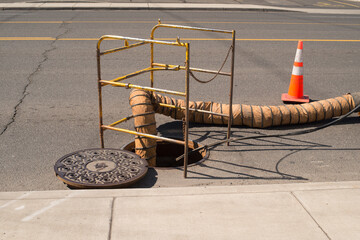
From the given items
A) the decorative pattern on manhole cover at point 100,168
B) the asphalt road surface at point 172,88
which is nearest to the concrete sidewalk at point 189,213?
the decorative pattern on manhole cover at point 100,168

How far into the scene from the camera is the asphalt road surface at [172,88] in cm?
508

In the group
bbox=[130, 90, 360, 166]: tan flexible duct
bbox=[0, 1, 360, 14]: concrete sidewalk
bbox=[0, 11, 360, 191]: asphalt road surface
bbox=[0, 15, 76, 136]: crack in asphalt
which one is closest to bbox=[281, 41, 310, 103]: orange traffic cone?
bbox=[0, 11, 360, 191]: asphalt road surface

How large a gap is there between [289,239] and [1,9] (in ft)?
56.1

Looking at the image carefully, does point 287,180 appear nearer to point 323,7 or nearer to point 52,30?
point 52,30

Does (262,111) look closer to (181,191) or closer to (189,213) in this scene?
(181,191)

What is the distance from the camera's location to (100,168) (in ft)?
15.6

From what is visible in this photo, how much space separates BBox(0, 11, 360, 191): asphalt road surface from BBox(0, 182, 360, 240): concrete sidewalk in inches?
19.6

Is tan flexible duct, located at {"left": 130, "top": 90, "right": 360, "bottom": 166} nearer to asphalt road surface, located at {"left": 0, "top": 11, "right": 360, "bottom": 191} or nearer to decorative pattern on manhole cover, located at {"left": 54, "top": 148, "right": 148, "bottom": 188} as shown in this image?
asphalt road surface, located at {"left": 0, "top": 11, "right": 360, "bottom": 191}

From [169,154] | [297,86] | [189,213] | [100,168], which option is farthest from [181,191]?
[297,86]

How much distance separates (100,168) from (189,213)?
51.5 inches

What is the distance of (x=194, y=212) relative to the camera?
3920 millimetres

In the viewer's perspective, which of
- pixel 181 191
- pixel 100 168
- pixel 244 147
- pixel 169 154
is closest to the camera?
pixel 181 191

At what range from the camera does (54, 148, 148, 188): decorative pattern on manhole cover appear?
176 inches

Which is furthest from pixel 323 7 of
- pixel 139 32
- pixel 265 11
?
pixel 139 32
